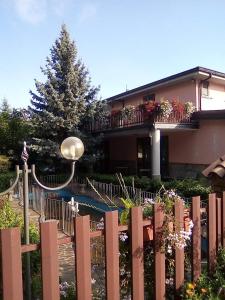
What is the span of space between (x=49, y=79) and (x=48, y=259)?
1970 centimetres

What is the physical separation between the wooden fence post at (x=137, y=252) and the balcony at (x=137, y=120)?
1453 cm

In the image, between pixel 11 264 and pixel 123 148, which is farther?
pixel 123 148

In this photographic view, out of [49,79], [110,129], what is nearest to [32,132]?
[49,79]

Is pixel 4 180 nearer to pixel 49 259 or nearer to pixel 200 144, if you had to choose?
pixel 200 144

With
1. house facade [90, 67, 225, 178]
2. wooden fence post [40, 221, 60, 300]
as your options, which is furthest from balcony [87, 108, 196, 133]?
wooden fence post [40, 221, 60, 300]

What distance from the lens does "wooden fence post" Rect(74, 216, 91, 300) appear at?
113 inches

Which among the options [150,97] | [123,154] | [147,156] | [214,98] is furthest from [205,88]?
[123,154]

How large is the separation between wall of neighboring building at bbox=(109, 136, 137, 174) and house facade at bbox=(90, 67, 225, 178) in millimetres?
102

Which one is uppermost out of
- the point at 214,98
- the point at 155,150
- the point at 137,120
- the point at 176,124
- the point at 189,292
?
the point at 214,98

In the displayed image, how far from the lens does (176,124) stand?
1819 centimetres

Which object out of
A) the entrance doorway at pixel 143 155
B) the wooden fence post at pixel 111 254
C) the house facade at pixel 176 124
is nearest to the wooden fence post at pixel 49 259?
the wooden fence post at pixel 111 254

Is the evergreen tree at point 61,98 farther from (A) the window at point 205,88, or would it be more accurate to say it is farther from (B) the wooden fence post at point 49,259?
(B) the wooden fence post at point 49,259

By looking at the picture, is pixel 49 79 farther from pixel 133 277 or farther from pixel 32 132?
pixel 133 277

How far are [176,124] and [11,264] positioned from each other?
16.4m
